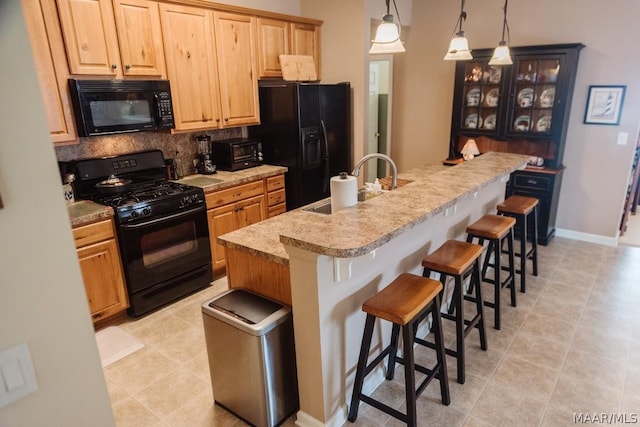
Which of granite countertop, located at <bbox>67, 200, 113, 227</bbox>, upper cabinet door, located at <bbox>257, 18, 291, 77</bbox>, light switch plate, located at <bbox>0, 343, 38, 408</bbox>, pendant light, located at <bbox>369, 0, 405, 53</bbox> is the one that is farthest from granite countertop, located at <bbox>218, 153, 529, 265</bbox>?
upper cabinet door, located at <bbox>257, 18, 291, 77</bbox>

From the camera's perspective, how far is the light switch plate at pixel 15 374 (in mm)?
787

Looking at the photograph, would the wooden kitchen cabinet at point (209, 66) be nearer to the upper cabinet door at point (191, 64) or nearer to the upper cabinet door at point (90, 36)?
the upper cabinet door at point (191, 64)

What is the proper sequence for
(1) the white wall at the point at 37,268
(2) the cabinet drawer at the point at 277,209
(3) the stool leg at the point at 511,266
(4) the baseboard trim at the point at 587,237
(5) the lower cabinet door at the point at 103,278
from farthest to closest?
(4) the baseboard trim at the point at 587,237, (2) the cabinet drawer at the point at 277,209, (3) the stool leg at the point at 511,266, (5) the lower cabinet door at the point at 103,278, (1) the white wall at the point at 37,268

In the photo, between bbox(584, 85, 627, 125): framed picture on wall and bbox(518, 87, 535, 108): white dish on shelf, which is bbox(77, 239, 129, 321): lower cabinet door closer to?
bbox(518, 87, 535, 108): white dish on shelf

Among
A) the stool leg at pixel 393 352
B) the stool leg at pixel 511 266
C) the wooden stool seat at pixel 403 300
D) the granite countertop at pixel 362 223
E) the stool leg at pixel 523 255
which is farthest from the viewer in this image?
the stool leg at pixel 523 255

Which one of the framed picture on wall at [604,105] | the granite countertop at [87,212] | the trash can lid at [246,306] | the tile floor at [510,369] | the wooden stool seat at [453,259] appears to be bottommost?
the tile floor at [510,369]

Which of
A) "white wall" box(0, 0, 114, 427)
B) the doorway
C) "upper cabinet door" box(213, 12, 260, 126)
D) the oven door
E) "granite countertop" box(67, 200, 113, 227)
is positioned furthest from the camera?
the doorway

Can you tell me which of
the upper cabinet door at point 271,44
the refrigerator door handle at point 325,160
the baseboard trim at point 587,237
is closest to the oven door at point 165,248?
the refrigerator door handle at point 325,160

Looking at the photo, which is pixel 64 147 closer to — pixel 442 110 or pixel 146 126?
pixel 146 126

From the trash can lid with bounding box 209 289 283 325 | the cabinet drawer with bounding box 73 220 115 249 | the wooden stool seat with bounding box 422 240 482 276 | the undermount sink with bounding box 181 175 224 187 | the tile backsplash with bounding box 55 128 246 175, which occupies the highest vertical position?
the tile backsplash with bounding box 55 128 246 175

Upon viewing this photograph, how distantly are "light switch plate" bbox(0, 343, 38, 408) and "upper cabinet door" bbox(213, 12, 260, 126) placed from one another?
10.6 ft

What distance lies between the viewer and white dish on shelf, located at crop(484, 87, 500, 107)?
4.41 metres

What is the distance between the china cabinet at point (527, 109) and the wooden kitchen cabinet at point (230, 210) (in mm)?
2533

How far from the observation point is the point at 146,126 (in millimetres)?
3213
